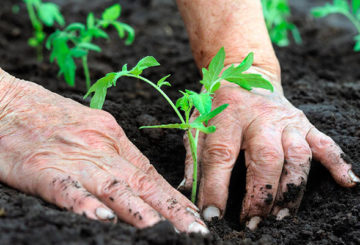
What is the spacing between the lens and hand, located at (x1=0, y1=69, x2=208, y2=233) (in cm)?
153

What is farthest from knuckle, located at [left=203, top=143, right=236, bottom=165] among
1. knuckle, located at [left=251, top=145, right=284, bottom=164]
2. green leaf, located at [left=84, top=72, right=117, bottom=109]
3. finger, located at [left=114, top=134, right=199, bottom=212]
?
green leaf, located at [left=84, top=72, right=117, bottom=109]

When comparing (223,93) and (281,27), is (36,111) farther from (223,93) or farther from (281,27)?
(281,27)

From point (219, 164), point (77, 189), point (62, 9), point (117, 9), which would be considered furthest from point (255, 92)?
point (62, 9)

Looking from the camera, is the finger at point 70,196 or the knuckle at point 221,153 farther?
the knuckle at point 221,153

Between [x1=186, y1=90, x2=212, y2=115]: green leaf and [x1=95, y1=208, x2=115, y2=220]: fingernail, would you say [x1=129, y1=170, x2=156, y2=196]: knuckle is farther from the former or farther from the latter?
[x1=186, y1=90, x2=212, y2=115]: green leaf

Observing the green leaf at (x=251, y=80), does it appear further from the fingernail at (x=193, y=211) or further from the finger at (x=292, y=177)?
the fingernail at (x=193, y=211)

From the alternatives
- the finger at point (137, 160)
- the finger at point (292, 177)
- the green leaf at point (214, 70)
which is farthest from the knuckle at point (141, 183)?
the finger at point (292, 177)

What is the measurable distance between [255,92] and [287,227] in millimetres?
640

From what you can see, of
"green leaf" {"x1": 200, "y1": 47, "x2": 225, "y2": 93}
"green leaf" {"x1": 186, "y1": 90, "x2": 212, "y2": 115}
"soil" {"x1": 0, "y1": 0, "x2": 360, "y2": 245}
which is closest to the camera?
"soil" {"x1": 0, "y1": 0, "x2": 360, "y2": 245}

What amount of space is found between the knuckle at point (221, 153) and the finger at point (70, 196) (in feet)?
1.85

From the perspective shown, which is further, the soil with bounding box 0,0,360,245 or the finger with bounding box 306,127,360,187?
the finger with bounding box 306,127,360,187

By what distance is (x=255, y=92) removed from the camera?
209 centimetres

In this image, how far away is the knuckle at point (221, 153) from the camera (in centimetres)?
188

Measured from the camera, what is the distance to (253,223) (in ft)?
6.17
